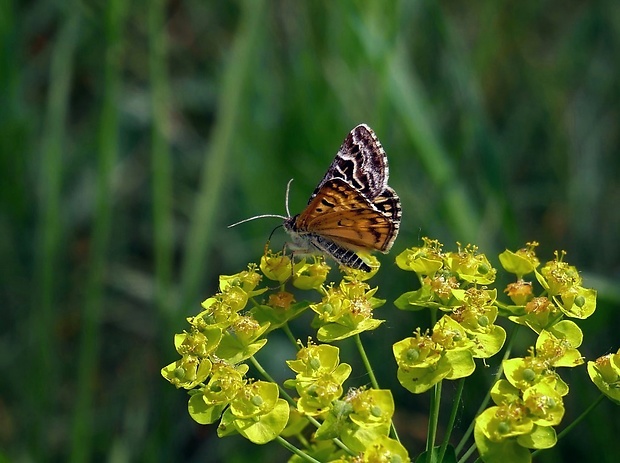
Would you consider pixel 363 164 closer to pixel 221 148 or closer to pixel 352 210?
pixel 352 210

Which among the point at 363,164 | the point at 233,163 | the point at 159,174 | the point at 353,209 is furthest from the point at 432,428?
the point at 233,163

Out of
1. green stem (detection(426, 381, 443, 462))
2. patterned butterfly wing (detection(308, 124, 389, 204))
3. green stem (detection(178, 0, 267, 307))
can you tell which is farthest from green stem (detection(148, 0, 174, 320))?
green stem (detection(426, 381, 443, 462))

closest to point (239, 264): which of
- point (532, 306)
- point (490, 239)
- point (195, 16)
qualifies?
point (490, 239)

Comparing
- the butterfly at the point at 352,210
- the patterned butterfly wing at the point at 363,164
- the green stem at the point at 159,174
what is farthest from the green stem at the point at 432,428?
the green stem at the point at 159,174

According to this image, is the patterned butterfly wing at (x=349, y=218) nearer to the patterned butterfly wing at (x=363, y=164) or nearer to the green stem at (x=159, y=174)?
the patterned butterfly wing at (x=363, y=164)

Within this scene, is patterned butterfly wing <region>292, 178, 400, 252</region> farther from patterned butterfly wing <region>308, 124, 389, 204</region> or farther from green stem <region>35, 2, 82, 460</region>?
green stem <region>35, 2, 82, 460</region>

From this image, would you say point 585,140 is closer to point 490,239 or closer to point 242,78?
point 490,239

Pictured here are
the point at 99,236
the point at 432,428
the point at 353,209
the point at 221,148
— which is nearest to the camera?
the point at 432,428

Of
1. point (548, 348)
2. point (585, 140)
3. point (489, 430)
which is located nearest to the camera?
point (489, 430)
